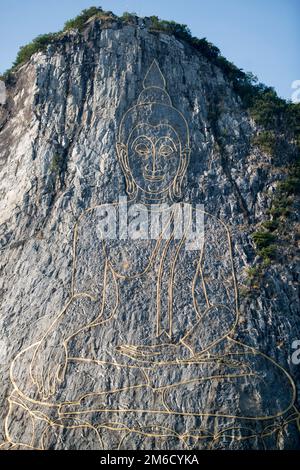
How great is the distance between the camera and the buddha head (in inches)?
609

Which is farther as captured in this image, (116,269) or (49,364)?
(116,269)

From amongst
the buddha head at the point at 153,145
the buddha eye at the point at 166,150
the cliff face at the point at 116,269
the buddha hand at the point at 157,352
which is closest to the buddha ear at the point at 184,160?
the buddha head at the point at 153,145

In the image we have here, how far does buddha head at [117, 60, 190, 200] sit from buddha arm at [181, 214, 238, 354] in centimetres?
153

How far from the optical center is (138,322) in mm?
13547

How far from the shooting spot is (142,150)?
52.1 ft

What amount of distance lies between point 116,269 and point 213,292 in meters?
2.35

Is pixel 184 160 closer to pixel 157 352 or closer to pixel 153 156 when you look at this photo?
pixel 153 156

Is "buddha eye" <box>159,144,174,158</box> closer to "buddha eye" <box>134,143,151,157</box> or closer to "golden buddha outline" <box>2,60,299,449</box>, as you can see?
"buddha eye" <box>134,143,151,157</box>

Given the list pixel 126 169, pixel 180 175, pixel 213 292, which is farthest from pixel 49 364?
pixel 180 175

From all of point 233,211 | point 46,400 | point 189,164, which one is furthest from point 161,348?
point 189,164

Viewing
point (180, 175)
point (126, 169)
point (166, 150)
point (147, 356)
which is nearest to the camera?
point (147, 356)

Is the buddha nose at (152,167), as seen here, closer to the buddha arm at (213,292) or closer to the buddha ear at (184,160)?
the buddha ear at (184,160)

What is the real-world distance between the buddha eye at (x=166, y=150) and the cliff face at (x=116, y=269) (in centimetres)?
68
